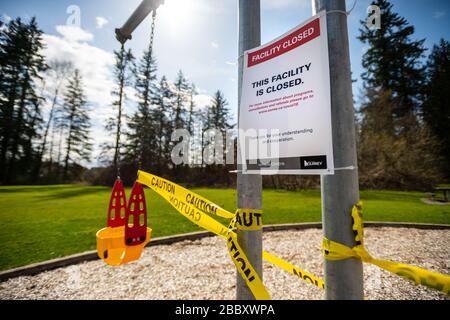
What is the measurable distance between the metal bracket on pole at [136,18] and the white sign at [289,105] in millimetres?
2238

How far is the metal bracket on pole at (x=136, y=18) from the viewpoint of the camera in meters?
3.03

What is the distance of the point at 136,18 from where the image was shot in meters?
3.22

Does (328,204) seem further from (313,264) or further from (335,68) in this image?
(313,264)

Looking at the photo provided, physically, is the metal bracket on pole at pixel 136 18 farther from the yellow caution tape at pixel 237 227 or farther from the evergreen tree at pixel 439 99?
the evergreen tree at pixel 439 99

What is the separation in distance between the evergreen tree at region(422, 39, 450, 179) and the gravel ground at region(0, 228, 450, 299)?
29220 millimetres

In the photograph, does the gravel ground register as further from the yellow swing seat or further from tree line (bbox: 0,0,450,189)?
tree line (bbox: 0,0,450,189)

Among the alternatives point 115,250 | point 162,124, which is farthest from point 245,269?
point 162,124

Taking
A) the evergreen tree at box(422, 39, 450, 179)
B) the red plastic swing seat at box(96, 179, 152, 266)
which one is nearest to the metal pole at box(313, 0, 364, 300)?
the red plastic swing seat at box(96, 179, 152, 266)

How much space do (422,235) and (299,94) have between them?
7675 millimetres

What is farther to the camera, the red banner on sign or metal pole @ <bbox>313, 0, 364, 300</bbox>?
the red banner on sign

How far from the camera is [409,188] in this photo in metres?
20.1

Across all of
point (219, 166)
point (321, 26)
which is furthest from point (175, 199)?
point (219, 166)

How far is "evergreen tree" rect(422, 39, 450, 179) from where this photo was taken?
2689 cm

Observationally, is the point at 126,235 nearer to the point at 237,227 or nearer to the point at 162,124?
the point at 237,227
